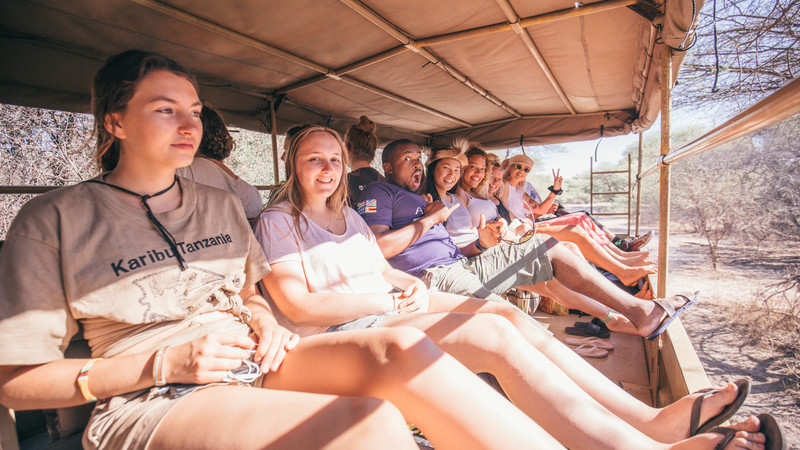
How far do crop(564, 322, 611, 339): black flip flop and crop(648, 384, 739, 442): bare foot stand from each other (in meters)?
2.29

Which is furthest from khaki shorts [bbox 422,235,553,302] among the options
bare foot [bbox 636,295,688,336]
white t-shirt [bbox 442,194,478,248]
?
bare foot [bbox 636,295,688,336]

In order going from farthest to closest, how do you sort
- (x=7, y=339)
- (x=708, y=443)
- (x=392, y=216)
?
(x=392, y=216) < (x=708, y=443) < (x=7, y=339)

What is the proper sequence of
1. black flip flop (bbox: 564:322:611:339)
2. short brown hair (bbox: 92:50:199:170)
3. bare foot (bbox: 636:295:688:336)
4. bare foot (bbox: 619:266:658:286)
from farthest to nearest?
1. black flip flop (bbox: 564:322:611:339)
2. bare foot (bbox: 619:266:658:286)
3. bare foot (bbox: 636:295:688:336)
4. short brown hair (bbox: 92:50:199:170)

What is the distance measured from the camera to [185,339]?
118 centimetres

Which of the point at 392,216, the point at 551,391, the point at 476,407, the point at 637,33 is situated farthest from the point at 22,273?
the point at 637,33

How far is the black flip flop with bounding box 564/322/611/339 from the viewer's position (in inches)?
137

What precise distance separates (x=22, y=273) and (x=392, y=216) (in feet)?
6.60

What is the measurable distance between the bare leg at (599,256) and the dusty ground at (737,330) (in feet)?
5.20

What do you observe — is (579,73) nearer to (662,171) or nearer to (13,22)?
(662,171)

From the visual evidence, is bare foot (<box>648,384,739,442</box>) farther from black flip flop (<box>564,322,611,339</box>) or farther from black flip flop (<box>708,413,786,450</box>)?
black flip flop (<box>564,322,611,339</box>)

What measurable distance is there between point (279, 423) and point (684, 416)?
1402 mm

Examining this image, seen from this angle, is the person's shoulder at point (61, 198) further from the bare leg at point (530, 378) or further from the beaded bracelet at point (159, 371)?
the bare leg at point (530, 378)

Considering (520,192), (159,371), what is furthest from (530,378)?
(520,192)

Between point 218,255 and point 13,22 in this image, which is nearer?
point 218,255
